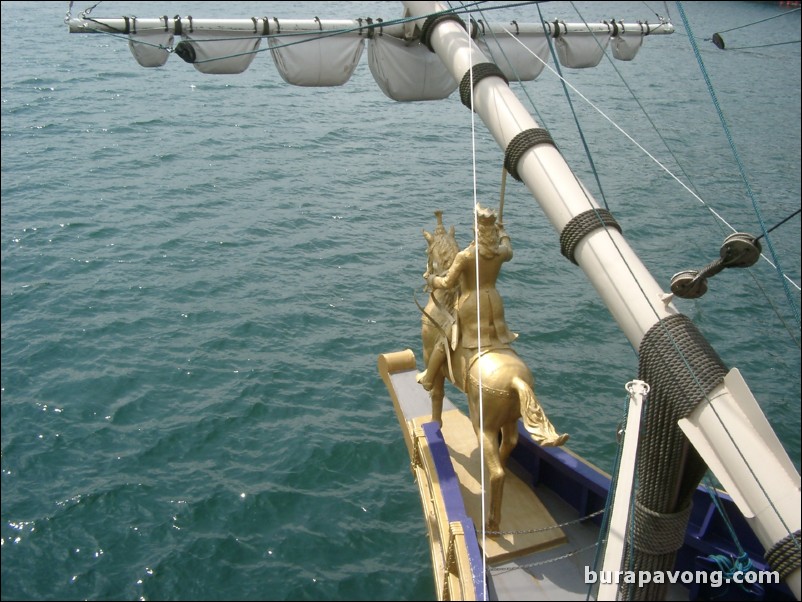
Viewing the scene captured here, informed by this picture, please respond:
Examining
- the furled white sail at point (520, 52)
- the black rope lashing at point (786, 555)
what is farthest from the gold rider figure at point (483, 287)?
the furled white sail at point (520, 52)

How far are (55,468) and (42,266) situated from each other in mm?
7340

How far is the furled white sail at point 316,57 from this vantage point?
1533cm

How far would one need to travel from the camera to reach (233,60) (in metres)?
15.6

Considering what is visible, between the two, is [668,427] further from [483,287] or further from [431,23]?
[431,23]

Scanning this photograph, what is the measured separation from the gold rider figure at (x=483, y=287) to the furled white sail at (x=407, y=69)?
5.70 metres

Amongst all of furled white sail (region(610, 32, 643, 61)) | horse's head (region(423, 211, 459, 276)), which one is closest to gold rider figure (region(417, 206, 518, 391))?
horse's head (region(423, 211, 459, 276))

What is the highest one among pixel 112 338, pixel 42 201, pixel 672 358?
pixel 672 358

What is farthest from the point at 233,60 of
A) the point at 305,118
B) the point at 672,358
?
the point at 305,118

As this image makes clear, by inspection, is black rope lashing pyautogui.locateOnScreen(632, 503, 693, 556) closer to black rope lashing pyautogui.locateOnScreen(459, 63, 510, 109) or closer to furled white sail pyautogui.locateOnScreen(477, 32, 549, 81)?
black rope lashing pyautogui.locateOnScreen(459, 63, 510, 109)

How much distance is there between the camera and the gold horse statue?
9.67 metres

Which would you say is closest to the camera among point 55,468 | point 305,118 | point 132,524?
point 132,524

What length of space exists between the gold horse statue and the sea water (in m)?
2.83

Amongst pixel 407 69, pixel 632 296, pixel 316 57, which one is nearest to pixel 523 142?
pixel 632 296

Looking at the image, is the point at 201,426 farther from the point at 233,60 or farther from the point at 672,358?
the point at 672,358
